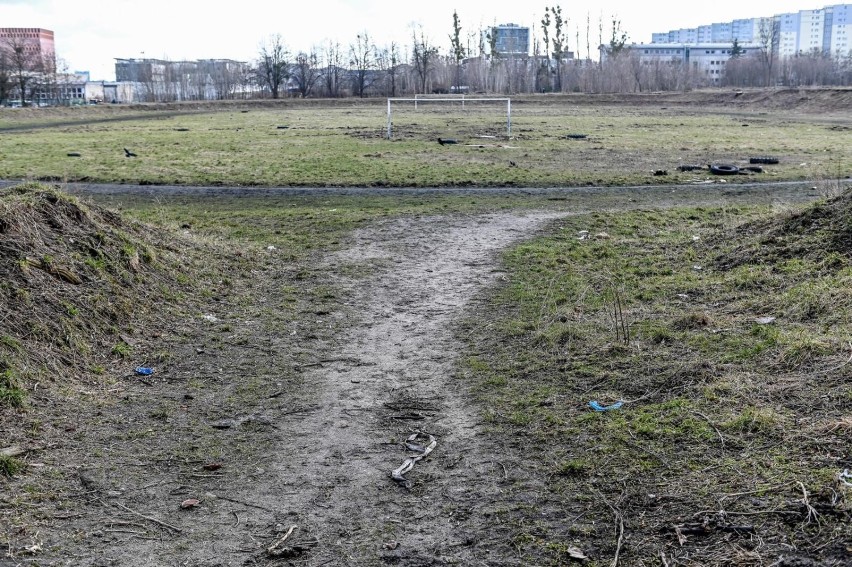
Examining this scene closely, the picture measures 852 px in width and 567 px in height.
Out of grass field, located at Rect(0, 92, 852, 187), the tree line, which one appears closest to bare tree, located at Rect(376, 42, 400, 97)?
the tree line

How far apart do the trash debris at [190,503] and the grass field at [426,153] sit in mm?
16217

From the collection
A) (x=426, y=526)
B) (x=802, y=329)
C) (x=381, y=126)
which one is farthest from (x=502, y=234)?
(x=381, y=126)

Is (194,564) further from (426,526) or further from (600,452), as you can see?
(600,452)

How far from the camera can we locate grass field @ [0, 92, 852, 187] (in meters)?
22.2

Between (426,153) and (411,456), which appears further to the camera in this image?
(426,153)

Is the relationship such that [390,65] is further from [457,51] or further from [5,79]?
[5,79]

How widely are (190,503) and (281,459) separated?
80cm

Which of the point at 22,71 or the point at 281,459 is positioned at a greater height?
the point at 22,71

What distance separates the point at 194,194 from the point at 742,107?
201 ft

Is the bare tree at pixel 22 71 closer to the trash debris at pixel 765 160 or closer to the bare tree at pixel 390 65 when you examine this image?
the bare tree at pixel 390 65

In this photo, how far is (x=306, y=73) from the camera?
362 feet

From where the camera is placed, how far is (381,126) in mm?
45594

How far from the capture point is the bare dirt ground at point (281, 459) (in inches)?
181

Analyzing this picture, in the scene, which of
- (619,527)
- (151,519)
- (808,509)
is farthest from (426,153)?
(808,509)
